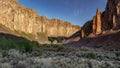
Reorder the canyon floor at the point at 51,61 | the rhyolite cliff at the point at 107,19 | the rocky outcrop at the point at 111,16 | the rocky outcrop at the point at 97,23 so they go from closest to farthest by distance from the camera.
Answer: the canyon floor at the point at 51,61, the rocky outcrop at the point at 111,16, the rhyolite cliff at the point at 107,19, the rocky outcrop at the point at 97,23

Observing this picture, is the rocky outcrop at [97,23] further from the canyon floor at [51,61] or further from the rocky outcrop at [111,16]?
the canyon floor at [51,61]

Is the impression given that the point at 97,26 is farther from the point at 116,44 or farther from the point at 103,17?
the point at 116,44

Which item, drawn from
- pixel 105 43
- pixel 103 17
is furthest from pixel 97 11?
pixel 105 43

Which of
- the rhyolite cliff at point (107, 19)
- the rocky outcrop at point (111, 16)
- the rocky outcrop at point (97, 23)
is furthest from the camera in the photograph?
the rocky outcrop at point (97, 23)

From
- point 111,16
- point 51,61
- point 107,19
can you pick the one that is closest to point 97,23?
point 107,19

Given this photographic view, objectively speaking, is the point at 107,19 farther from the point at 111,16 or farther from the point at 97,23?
the point at 97,23

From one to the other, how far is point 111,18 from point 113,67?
98847mm

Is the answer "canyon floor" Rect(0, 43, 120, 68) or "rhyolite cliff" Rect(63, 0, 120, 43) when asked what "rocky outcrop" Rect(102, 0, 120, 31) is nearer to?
"rhyolite cliff" Rect(63, 0, 120, 43)

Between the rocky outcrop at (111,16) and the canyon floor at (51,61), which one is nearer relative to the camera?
the canyon floor at (51,61)

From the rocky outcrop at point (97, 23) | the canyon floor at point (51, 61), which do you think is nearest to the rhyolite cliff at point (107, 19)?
the rocky outcrop at point (97, 23)

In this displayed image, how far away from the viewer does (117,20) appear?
106250mm

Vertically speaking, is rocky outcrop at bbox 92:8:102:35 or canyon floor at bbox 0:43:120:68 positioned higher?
rocky outcrop at bbox 92:8:102:35

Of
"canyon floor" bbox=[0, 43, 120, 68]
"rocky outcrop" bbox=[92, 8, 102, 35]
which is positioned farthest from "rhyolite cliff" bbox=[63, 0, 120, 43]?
"canyon floor" bbox=[0, 43, 120, 68]

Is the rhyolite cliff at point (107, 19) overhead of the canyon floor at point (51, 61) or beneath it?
overhead
